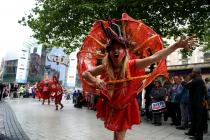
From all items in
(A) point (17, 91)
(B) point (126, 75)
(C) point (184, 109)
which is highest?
(B) point (126, 75)

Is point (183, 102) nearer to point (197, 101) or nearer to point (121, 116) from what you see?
point (197, 101)

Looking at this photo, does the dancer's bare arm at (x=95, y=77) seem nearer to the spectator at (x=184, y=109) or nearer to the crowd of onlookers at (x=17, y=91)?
the spectator at (x=184, y=109)

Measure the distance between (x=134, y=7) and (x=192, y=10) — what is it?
3278mm

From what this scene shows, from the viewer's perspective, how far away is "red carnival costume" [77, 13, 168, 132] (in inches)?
167

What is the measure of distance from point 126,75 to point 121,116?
0.52 metres

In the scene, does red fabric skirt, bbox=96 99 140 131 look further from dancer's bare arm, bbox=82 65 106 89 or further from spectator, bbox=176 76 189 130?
spectator, bbox=176 76 189 130

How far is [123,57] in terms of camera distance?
4234 mm

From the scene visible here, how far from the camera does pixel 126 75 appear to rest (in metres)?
4.26

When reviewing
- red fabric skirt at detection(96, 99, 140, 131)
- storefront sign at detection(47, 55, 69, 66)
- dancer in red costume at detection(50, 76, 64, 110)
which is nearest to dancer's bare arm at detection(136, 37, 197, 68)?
red fabric skirt at detection(96, 99, 140, 131)

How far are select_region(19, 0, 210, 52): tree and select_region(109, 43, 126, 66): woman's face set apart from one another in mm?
12291

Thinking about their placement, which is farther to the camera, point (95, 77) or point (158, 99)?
point (158, 99)

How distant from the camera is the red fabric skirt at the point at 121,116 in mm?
4199

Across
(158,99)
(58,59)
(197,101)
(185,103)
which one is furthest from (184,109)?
(58,59)

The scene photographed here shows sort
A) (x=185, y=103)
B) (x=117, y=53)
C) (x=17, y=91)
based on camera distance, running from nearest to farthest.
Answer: (x=117, y=53) < (x=185, y=103) < (x=17, y=91)
